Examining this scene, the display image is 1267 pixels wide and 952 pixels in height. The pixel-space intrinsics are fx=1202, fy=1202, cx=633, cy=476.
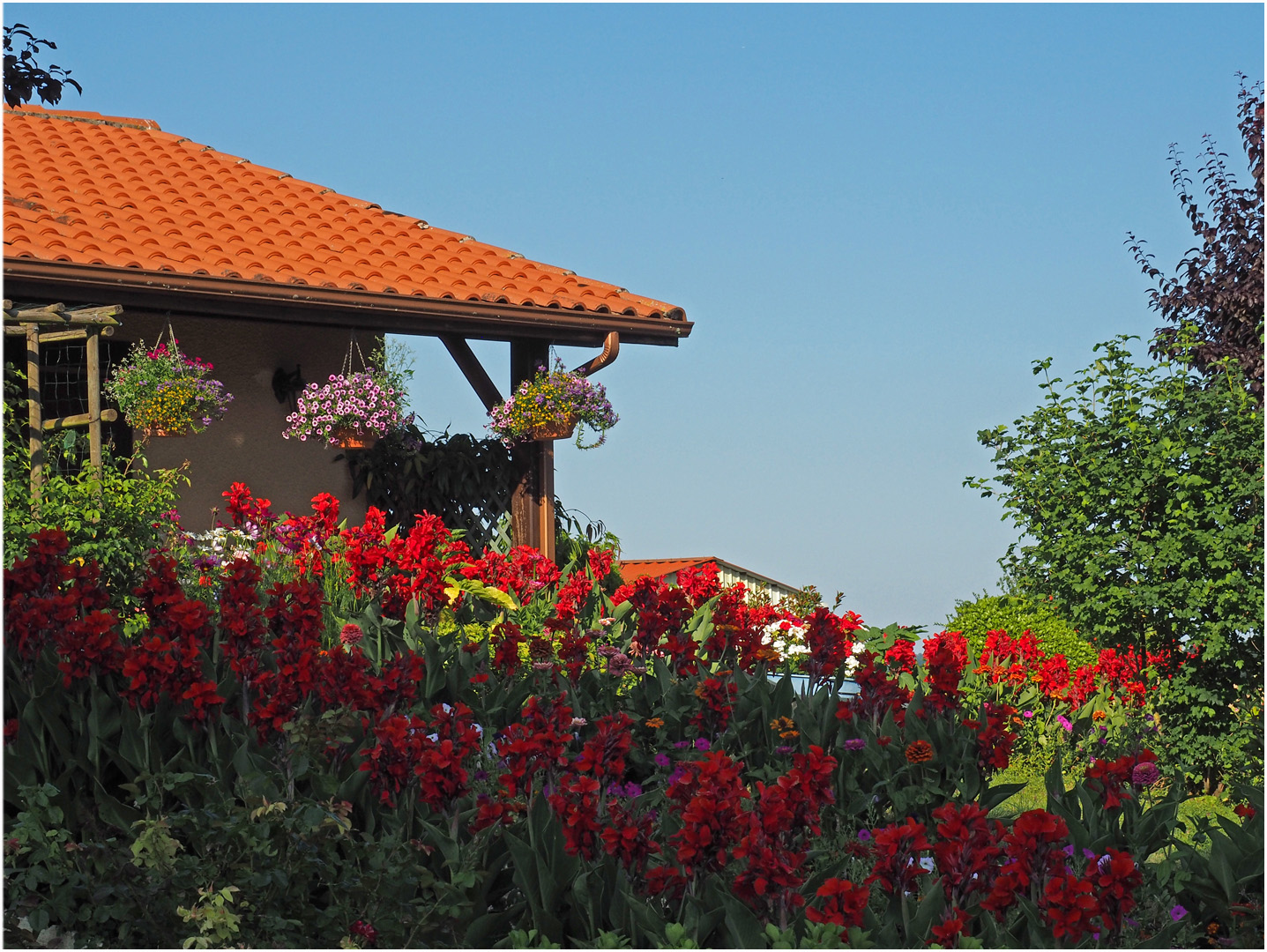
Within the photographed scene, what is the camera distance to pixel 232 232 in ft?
32.0

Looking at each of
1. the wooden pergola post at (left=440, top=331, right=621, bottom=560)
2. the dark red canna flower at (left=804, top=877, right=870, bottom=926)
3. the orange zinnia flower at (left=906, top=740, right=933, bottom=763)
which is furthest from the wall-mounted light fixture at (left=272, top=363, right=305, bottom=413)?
the dark red canna flower at (left=804, top=877, right=870, bottom=926)

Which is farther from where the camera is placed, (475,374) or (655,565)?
(655,565)

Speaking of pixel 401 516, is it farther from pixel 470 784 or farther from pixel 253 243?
pixel 470 784

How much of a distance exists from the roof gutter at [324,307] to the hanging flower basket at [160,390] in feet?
1.30

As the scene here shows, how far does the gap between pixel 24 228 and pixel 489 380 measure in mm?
3459

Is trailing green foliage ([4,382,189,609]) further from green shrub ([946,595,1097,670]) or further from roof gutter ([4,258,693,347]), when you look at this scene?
green shrub ([946,595,1097,670])

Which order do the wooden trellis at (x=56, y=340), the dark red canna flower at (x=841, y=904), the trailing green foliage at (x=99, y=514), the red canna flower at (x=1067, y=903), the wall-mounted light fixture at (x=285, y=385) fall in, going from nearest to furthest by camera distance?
1. the dark red canna flower at (x=841, y=904)
2. the red canna flower at (x=1067, y=903)
3. the trailing green foliage at (x=99, y=514)
4. the wooden trellis at (x=56, y=340)
5. the wall-mounted light fixture at (x=285, y=385)

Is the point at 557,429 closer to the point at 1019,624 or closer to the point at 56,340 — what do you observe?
the point at 56,340

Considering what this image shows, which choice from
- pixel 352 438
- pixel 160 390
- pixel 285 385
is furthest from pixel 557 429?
pixel 160 390

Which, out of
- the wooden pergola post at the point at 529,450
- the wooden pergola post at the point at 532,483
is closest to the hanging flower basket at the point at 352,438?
the wooden pergola post at the point at 529,450

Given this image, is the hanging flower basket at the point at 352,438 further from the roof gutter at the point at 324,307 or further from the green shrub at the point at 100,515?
the green shrub at the point at 100,515

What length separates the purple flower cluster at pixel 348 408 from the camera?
8.58 m

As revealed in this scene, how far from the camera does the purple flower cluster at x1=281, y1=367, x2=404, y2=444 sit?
8578mm

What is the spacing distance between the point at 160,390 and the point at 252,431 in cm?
177
